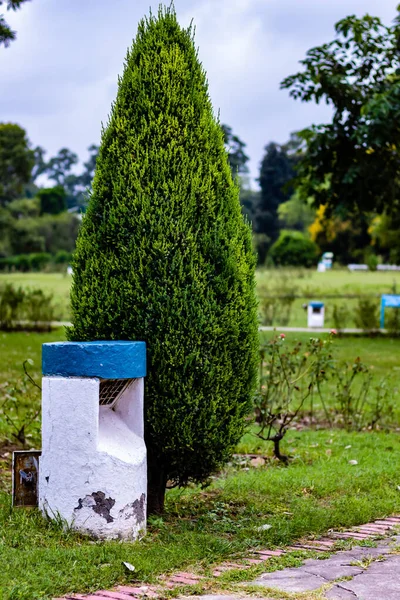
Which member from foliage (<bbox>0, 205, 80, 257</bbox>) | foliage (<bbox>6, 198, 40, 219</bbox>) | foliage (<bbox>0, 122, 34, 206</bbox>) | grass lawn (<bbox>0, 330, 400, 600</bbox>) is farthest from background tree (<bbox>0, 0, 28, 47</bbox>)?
foliage (<bbox>6, 198, 40, 219</bbox>)

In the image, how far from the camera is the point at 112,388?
470 cm

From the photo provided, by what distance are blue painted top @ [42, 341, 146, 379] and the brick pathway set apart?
43.4 inches

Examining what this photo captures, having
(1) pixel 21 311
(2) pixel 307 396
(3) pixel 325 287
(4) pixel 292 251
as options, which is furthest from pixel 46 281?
(2) pixel 307 396

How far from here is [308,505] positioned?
Answer: 5.23 meters

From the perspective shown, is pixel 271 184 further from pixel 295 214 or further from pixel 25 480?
pixel 25 480

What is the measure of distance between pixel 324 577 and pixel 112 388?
1.61 meters

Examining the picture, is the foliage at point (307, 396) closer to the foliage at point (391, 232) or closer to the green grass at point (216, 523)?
the green grass at point (216, 523)

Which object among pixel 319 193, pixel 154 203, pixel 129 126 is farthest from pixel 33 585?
pixel 319 193

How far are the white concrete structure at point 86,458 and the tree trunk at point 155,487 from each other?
19.6 inches

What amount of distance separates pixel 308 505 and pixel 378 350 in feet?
38.8

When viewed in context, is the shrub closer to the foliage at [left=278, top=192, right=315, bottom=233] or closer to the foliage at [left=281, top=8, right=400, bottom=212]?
the foliage at [left=278, top=192, right=315, bottom=233]

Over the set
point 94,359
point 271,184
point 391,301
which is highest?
point 271,184

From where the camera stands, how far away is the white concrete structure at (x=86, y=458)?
4.31 meters

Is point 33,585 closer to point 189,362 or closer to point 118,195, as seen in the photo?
point 189,362
